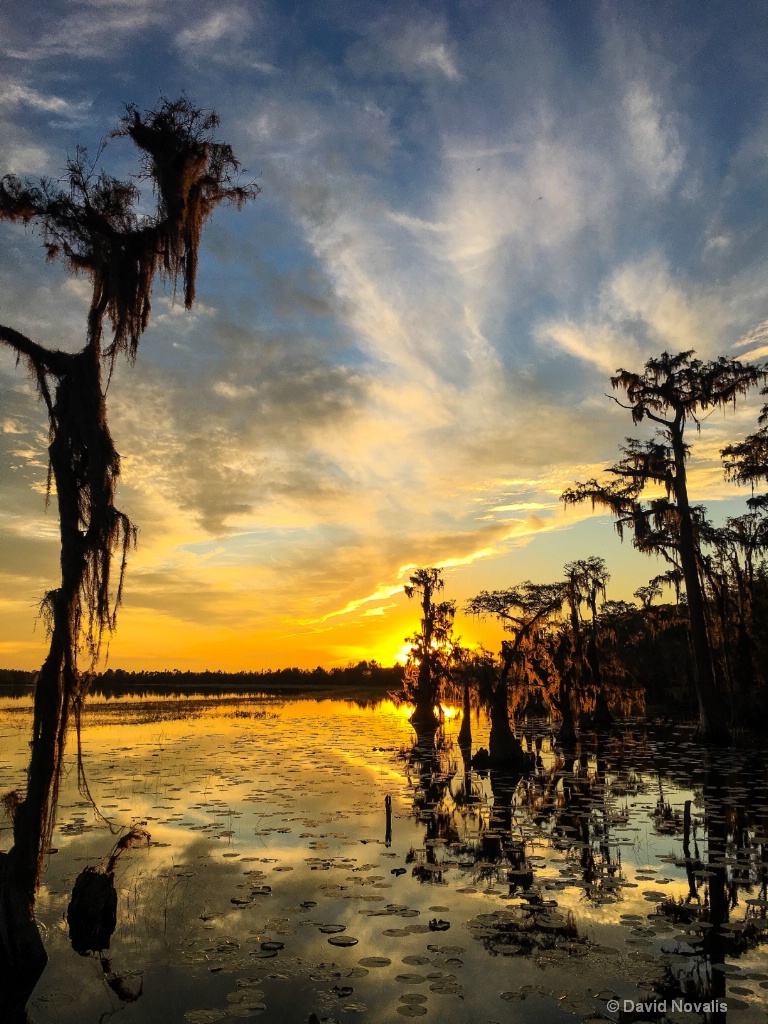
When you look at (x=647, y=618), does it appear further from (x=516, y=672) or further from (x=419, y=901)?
(x=419, y=901)

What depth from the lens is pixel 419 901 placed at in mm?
7648

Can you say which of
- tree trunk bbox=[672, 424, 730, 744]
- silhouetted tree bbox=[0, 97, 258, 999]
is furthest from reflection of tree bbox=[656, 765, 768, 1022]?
tree trunk bbox=[672, 424, 730, 744]

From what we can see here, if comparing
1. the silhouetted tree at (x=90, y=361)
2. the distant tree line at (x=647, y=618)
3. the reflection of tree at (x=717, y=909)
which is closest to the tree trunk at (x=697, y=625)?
the distant tree line at (x=647, y=618)

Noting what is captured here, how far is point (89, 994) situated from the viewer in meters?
5.61

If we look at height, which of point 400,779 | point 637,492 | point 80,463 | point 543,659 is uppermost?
point 637,492

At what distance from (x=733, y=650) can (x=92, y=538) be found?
3666 cm

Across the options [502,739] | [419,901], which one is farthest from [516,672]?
[419,901]

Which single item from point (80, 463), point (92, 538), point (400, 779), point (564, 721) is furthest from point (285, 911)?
point (564, 721)

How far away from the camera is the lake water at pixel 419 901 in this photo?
5.32 metres

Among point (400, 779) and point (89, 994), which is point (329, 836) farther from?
point (400, 779)

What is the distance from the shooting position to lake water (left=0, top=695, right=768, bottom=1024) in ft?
17.4

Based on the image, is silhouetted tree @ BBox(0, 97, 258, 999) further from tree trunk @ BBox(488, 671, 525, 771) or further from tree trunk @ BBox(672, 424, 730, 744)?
tree trunk @ BBox(672, 424, 730, 744)

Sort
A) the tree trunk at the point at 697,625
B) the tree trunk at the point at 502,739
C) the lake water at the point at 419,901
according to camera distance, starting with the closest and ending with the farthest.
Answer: the lake water at the point at 419,901 → the tree trunk at the point at 502,739 → the tree trunk at the point at 697,625

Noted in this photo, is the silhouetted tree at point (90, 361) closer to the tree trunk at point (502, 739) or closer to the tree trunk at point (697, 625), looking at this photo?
the tree trunk at point (502, 739)
